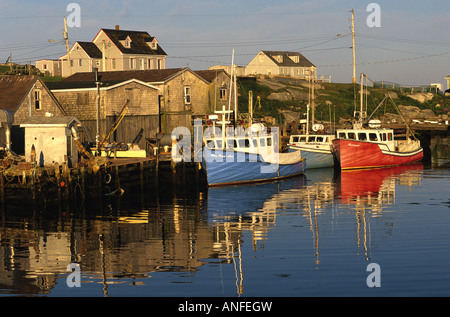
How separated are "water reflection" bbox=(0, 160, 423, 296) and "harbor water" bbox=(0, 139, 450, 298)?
6 cm

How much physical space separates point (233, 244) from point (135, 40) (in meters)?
72.1

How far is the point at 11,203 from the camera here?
112 ft

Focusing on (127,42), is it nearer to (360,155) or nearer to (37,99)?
(37,99)

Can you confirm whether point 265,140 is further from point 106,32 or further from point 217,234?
point 106,32

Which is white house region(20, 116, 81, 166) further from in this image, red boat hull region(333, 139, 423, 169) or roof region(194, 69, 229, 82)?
roof region(194, 69, 229, 82)

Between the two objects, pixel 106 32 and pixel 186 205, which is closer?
pixel 186 205

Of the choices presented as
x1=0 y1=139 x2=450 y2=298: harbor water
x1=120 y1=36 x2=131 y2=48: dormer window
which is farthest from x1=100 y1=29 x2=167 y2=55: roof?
x1=0 y1=139 x2=450 y2=298: harbor water

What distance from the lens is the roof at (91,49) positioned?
88.9 meters

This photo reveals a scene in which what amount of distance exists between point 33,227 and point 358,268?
1565 centimetres

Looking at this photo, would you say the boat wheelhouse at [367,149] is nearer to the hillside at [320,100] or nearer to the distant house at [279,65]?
the hillside at [320,100]

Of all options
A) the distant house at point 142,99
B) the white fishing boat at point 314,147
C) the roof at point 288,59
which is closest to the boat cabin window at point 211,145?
the distant house at point 142,99

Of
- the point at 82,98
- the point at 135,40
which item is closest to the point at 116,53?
the point at 135,40

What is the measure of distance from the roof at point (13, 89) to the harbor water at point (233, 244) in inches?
438
